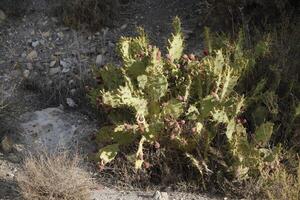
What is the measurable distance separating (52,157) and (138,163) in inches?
25.9

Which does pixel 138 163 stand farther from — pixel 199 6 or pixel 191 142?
pixel 199 6

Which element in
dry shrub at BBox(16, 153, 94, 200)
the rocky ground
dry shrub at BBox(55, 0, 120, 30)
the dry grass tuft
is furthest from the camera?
dry shrub at BBox(55, 0, 120, 30)

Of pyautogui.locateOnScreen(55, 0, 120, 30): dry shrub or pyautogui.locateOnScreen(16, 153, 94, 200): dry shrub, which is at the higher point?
pyautogui.locateOnScreen(55, 0, 120, 30): dry shrub

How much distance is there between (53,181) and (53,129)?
91 cm

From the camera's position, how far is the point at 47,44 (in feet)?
20.1

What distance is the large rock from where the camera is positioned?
16.0 ft

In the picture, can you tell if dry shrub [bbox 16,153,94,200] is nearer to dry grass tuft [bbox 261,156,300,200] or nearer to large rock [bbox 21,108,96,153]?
large rock [bbox 21,108,96,153]

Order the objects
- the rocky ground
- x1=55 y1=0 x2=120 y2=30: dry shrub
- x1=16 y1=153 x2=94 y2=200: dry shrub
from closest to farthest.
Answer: x1=16 y1=153 x2=94 y2=200: dry shrub → the rocky ground → x1=55 y1=0 x2=120 y2=30: dry shrub

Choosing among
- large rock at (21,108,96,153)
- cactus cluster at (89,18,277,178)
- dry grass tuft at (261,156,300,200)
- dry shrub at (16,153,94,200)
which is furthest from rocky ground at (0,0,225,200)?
dry grass tuft at (261,156,300,200)

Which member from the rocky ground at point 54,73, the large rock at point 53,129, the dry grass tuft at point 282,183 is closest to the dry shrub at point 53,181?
the rocky ground at point 54,73

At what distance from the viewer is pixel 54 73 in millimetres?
5805

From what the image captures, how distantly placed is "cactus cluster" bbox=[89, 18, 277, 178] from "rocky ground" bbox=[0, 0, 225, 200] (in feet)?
1.22

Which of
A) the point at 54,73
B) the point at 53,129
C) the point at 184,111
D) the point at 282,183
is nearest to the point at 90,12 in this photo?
the point at 54,73

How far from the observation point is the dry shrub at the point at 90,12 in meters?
6.00
